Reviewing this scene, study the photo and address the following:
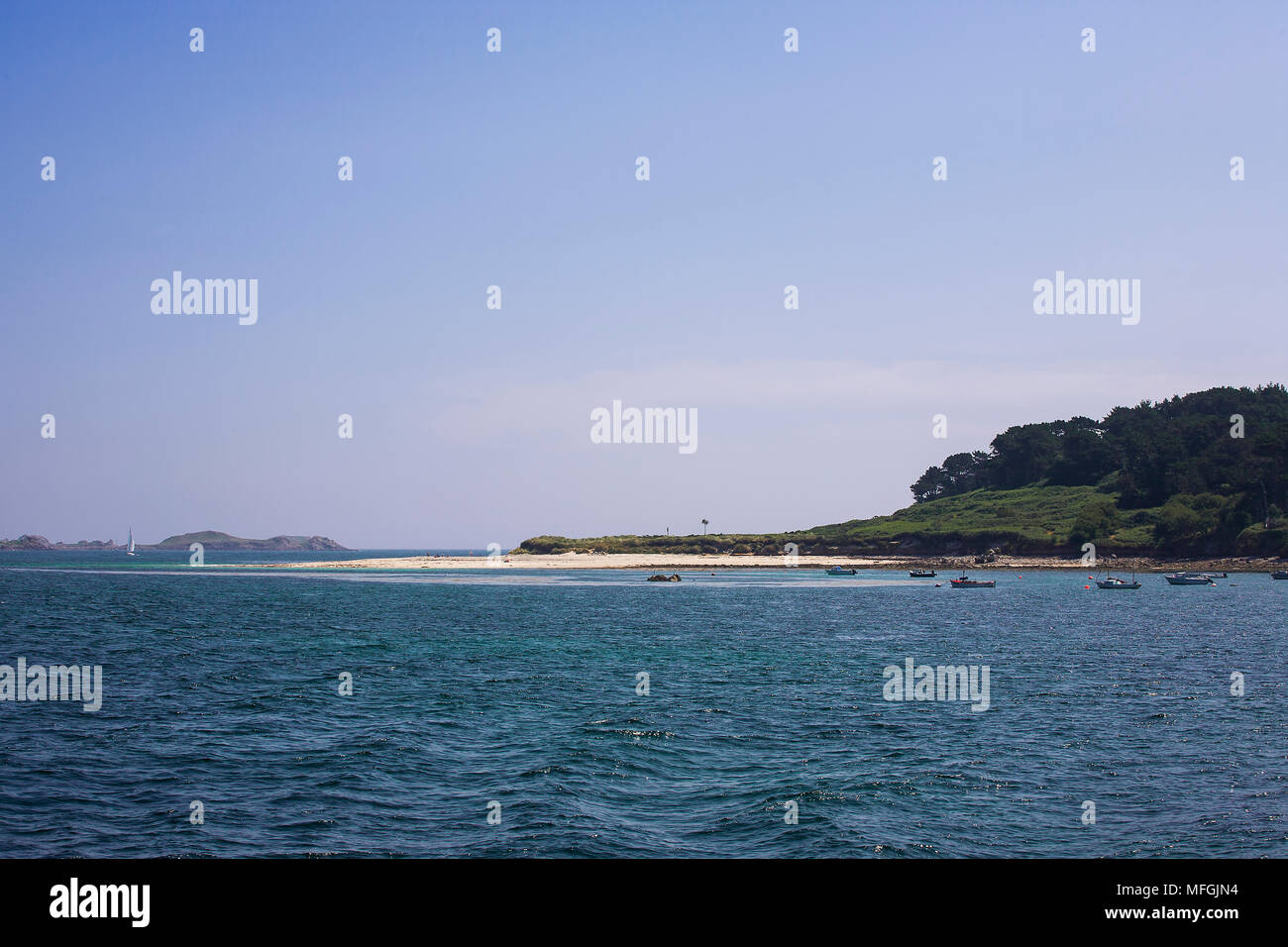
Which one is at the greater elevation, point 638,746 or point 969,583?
point 638,746

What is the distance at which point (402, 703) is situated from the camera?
4153cm

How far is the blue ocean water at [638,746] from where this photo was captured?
77.0 ft

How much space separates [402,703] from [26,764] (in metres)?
14.6

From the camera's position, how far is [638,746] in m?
33.1

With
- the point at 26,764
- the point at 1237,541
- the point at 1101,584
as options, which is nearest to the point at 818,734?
the point at 26,764

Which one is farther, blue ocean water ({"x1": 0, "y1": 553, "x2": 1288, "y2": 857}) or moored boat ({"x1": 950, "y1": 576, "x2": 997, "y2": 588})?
moored boat ({"x1": 950, "y1": 576, "x2": 997, "y2": 588})

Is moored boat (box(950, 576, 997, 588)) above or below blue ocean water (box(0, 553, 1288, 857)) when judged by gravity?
below

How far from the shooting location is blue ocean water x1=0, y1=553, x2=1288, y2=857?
23484mm

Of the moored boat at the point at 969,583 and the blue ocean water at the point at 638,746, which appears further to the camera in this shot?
the moored boat at the point at 969,583

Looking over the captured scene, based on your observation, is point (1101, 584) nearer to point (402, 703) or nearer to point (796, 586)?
point (796, 586)

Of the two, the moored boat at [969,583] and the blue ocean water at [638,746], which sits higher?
the blue ocean water at [638,746]

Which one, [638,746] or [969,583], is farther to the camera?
[969,583]
